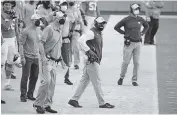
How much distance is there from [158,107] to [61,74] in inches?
180

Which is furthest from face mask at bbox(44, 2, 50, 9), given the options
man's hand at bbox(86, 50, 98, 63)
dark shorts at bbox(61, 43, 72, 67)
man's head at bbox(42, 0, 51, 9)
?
man's hand at bbox(86, 50, 98, 63)

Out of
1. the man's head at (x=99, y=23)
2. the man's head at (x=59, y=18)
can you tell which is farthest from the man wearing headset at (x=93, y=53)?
the man's head at (x=59, y=18)

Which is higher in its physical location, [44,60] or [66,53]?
[44,60]

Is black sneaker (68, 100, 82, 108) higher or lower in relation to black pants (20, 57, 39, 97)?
lower

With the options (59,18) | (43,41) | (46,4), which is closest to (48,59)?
(43,41)

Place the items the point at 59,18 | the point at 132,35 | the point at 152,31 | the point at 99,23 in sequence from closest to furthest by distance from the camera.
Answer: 1. the point at 59,18
2. the point at 99,23
3. the point at 132,35
4. the point at 152,31

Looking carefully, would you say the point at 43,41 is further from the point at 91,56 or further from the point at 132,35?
the point at 132,35

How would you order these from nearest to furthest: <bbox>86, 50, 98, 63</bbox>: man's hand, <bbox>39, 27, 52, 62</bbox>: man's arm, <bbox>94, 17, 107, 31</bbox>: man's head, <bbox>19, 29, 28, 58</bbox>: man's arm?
<bbox>39, 27, 52, 62</bbox>: man's arm
<bbox>86, 50, 98, 63</bbox>: man's hand
<bbox>94, 17, 107, 31</bbox>: man's head
<bbox>19, 29, 28, 58</bbox>: man's arm

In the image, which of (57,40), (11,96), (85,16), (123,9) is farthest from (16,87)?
(123,9)

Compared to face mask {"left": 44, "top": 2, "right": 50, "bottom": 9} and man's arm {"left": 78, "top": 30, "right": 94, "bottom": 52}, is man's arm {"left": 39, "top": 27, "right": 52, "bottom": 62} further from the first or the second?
face mask {"left": 44, "top": 2, "right": 50, "bottom": 9}

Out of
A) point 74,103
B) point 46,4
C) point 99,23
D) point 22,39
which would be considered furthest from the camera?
point 46,4

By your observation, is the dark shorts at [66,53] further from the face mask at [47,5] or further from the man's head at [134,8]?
the man's head at [134,8]

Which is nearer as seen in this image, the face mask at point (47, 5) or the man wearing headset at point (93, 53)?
the man wearing headset at point (93, 53)

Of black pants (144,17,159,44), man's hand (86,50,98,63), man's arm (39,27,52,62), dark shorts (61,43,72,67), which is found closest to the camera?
man's arm (39,27,52,62)
